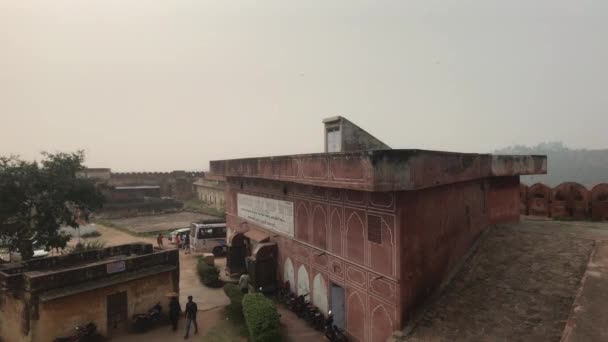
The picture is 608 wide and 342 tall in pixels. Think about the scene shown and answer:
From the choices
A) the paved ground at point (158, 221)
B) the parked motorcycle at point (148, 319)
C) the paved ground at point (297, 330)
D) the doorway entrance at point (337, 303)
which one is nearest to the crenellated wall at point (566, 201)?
the doorway entrance at point (337, 303)

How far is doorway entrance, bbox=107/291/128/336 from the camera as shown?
37.3 ft

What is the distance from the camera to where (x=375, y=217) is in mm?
9062

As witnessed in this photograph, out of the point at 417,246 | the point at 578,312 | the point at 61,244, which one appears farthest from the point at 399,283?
the point at 61,244

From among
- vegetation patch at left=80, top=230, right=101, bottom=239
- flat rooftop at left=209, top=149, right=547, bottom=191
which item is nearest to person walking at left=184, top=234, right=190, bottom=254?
vegetation patch at left=80, top=230, right=101, bottom=239

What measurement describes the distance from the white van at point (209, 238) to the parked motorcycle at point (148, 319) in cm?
1052

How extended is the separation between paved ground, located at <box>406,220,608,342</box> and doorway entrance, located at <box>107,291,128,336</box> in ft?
29.7

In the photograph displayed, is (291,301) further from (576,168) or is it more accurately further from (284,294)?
(576,168)

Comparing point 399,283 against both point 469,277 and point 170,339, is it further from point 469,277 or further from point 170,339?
point 170,339

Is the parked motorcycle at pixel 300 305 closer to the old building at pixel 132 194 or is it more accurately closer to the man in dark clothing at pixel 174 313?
the man in dark clothing at pixel 174 313

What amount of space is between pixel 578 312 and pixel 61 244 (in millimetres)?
21544

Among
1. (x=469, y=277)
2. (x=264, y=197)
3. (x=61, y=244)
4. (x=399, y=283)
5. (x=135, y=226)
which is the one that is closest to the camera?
(x=399, y=283)

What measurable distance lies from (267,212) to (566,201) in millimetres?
13309

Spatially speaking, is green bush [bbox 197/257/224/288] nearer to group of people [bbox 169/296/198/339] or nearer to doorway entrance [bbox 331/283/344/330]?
group of people [bbox 169/296/198/339]

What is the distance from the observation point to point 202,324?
12227mm
